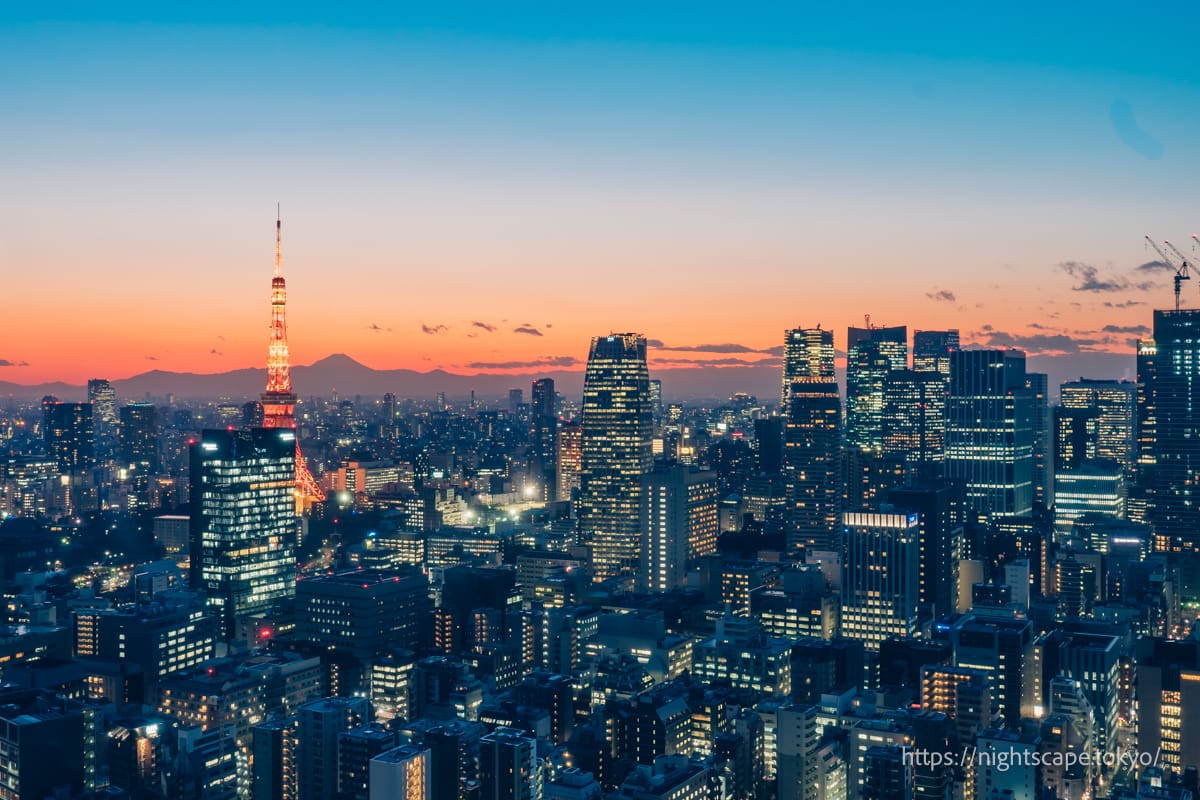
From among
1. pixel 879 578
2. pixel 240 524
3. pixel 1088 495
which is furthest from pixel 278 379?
pixel 1088 495

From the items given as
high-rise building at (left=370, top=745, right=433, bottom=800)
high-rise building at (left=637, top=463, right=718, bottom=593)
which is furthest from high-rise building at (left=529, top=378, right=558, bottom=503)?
high-rise building at (left=370, top=745, right=433, bottom=800)

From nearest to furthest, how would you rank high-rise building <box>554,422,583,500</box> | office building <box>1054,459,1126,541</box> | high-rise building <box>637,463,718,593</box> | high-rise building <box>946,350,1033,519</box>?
high-rise building <box>637,463,718,593</box>, office building <box>1054,459,1126,541</box>, high-rise building <box>946,350,1033,519</box>, high-rise building <box>554,422,583,500</box>

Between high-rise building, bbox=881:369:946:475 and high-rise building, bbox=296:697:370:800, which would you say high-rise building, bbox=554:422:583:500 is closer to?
high-rise building, bbox=881:369:946:475

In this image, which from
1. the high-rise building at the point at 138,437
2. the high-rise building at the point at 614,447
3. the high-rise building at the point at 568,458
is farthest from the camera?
the high-rise building at the point at 138,437

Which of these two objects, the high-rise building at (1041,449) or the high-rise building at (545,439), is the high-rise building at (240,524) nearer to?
the high-rise building at (545,439)

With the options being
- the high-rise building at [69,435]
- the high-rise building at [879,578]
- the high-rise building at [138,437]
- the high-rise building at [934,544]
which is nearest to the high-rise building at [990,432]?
the high-rise building at [934,544]

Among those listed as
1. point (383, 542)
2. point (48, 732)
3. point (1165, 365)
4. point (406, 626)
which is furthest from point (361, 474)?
point (48, 732)

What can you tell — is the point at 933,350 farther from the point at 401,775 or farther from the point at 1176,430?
the point at 401,775
